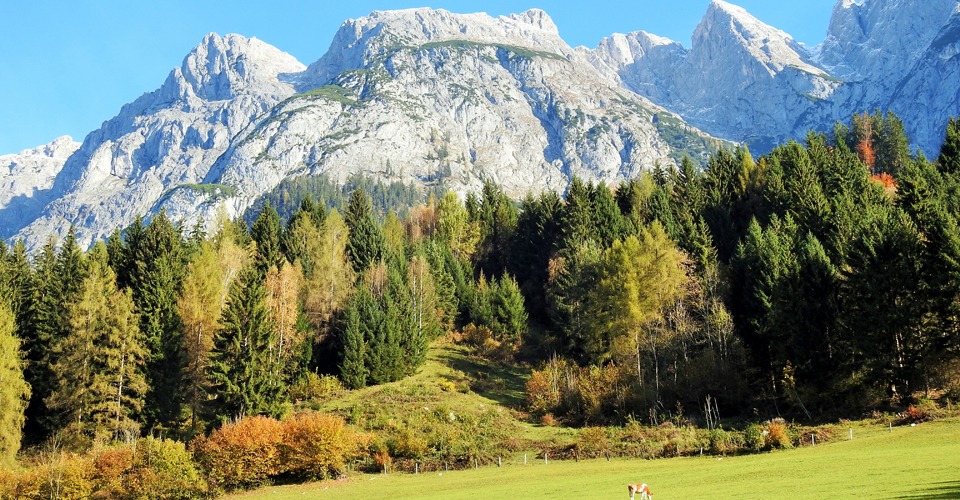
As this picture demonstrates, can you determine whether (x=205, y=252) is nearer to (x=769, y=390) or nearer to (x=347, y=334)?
(x=347, y=334)

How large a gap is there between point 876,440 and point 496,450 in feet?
91.0

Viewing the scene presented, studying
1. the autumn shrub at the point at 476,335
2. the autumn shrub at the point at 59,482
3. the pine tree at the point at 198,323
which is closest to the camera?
the autumn shrub at the point at 59,482

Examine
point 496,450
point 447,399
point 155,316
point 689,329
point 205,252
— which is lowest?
point 496,450

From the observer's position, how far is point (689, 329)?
63.1m

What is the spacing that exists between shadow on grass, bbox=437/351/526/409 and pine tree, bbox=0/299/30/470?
41.7m

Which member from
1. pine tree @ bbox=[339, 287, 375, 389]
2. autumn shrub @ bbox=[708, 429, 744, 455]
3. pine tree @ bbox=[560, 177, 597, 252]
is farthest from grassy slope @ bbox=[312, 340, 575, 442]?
pine tree @ bbox=[560, 177, 597, 252]

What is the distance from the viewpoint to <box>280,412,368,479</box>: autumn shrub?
49.9 m

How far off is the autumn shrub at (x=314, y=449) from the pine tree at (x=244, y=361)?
793cm

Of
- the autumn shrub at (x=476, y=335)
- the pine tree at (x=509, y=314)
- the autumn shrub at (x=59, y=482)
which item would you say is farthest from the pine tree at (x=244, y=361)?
the pine tree at (x=509, y=314)

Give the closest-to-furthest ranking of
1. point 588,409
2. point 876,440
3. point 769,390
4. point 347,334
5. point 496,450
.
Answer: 1. point 876,440
2. point 496,450
3. point 769,390
4. point 588,409
5. point 347,334

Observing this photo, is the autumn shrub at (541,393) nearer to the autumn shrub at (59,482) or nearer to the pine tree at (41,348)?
the autumn shrub at (59,482)

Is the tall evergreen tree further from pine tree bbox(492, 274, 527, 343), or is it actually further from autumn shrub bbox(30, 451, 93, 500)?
autumn shrub bbox(30, 451, 93, 500)

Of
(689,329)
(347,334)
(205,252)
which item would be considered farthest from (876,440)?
(205,252)

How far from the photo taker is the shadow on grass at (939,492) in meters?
19.8
